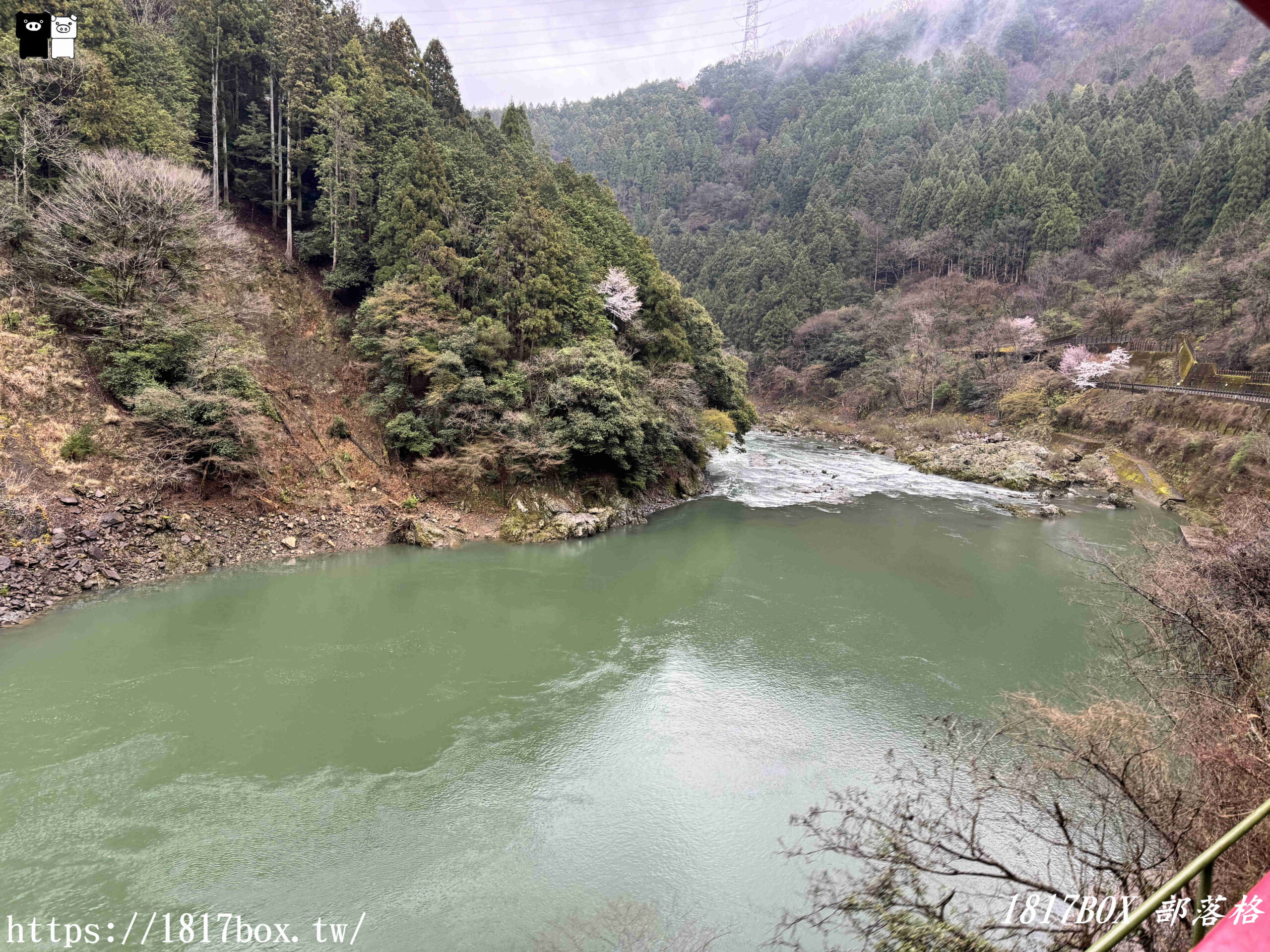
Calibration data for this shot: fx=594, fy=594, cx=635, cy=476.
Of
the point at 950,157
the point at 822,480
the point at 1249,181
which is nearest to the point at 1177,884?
the point at 822,480

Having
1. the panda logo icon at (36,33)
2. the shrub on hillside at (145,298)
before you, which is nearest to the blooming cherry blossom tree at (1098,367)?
the shrub on hillside at (145,298)

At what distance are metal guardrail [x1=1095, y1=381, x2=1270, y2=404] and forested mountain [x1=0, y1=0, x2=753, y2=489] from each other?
15.9 meters

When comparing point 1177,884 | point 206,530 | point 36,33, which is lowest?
point 206,530

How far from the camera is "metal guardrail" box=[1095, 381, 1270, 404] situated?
18766mm

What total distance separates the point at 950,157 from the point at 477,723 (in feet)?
190

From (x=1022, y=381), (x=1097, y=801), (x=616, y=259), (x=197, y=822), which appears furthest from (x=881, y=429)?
(x=197, y=822)

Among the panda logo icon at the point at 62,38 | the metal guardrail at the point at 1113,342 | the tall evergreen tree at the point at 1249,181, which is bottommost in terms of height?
the metal guardrail at the point at 1113,342

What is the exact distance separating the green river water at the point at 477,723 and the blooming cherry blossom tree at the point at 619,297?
8.86 metres

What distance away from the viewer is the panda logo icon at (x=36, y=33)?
9.35 m

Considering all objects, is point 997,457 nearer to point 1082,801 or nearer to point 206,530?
point 1082,801

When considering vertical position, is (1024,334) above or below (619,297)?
above

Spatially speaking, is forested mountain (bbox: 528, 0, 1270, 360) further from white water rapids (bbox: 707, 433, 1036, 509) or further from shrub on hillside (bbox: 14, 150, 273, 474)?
shrub on hillside (bbox: 14, 150, 273, 474)

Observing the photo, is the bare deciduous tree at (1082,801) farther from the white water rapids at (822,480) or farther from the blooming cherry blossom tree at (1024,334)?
the blooming cherry blossom tree at (1024,334)

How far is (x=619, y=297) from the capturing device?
19359 millimetres
